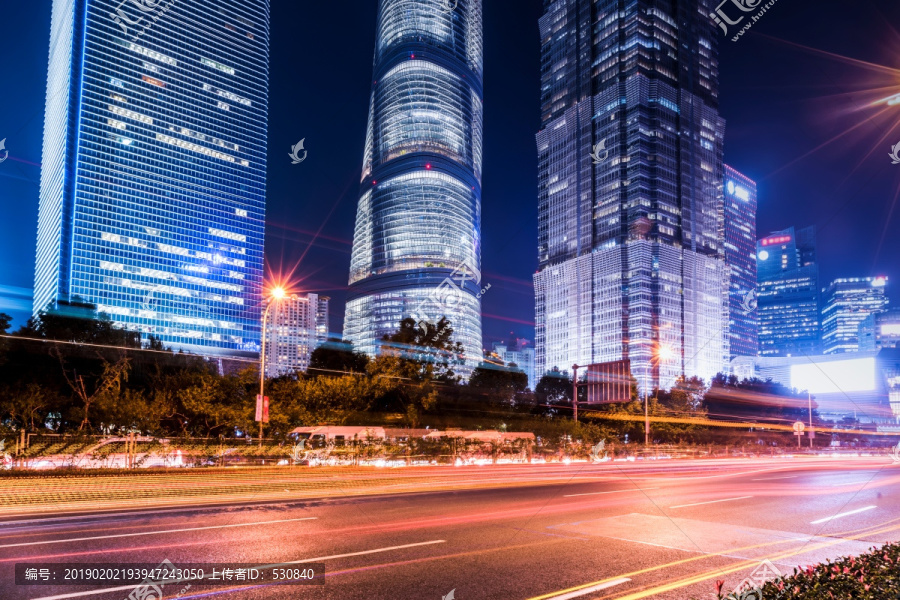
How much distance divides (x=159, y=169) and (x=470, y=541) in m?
176

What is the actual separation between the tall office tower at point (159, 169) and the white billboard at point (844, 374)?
141 meters

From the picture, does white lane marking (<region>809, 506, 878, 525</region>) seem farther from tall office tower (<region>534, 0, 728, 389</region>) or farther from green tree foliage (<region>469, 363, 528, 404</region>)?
tall office tower (<region>534, 0, 728, 389</region>)

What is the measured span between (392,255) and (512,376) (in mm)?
77368

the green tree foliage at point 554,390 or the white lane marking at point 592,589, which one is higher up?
the white lane marking at point 592,589

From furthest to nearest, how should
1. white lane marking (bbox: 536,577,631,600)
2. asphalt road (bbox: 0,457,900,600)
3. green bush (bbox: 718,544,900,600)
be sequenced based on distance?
asphalt road (bbox: 0,457,900,600) < white lane marking (bbox: 536,577,631,600) < green bush (bbox: 718,544,900,600)

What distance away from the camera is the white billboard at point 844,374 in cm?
8325

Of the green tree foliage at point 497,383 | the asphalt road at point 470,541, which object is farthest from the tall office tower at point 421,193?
the asphalt road at point 470,541

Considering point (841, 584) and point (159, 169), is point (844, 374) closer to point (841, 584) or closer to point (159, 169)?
point (841, 584)

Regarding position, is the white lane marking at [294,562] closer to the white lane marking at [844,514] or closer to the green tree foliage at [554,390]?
the white lane marking at [844,514]

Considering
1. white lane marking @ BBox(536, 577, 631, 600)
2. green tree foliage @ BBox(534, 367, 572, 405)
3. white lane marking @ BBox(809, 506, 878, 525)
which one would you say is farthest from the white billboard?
white lane marking @ BBox(536, 577, 631, 600)

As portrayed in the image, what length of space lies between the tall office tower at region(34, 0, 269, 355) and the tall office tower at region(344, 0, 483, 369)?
3588 cm

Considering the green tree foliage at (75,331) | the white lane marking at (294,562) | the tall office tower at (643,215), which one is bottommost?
the white lane marking at (294,562)

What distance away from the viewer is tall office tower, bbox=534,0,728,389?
17862cm

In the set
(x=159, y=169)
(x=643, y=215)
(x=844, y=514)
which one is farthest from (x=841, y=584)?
(x=643, y=215)
